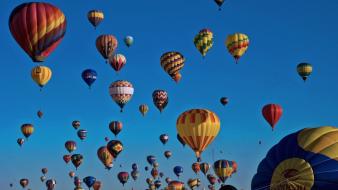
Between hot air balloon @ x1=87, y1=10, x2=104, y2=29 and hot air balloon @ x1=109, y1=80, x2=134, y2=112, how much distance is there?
5.56 meters

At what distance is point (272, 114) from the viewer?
46875 mm

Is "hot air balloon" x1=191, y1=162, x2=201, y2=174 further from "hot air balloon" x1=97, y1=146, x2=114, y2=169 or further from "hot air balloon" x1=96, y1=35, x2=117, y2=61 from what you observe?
"hot air balloon" x1=96, y1=35, x2=117, y2=61

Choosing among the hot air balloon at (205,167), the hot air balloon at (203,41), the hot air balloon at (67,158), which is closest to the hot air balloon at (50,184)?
the hot air balloon at (67,158)

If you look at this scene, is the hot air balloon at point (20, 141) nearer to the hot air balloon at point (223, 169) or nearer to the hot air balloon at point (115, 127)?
the hot air balloon at point (115, 127)

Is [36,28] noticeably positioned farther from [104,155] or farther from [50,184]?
[50,184]

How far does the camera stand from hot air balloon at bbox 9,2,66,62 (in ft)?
108

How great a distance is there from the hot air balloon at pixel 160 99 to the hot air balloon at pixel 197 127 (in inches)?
618

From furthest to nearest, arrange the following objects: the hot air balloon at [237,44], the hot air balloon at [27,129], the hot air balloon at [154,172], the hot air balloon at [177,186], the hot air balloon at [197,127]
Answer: the hot air balloon at [154,172], the hot air balloon at [177,186], the hot air balloon at [27,129], the hot air balloon at [237,44], the hot air balloon at [197,127]

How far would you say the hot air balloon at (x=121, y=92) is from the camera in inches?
1870

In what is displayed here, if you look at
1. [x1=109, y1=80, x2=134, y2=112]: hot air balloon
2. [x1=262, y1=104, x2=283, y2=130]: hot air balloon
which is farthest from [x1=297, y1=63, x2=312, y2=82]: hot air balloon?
[x1=109, y1=80, x2=134, y2=112]: hot air balloon

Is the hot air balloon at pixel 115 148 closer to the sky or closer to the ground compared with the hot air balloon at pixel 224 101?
closer to the ground

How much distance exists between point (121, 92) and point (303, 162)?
2927 cm

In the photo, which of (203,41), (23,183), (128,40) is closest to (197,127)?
(203,41)

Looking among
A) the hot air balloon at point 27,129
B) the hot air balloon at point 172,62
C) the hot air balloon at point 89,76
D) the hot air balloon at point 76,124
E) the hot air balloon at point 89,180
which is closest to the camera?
the hot air balloon at point 172,62
